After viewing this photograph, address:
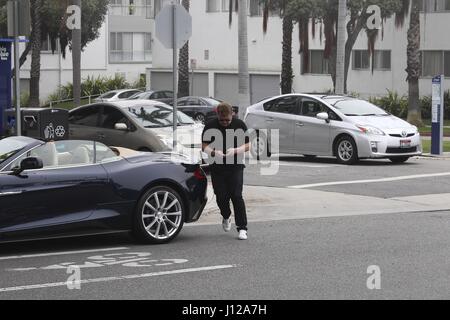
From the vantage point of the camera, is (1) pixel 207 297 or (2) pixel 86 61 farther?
(2) pixel 86 61

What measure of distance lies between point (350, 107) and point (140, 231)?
11194 mm

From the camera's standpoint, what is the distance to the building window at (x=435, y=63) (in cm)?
4078

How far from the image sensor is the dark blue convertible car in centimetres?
1000

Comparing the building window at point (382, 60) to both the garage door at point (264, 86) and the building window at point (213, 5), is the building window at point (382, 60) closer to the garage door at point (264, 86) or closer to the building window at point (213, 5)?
the garage door at point (264, 86)

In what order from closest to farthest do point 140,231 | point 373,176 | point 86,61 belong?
point 140,231
point 373,176
point 86,61

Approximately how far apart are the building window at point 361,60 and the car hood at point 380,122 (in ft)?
75.7

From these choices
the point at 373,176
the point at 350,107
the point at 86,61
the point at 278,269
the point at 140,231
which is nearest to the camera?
the point at 278,269

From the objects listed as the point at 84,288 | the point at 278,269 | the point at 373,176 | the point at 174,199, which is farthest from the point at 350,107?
the point at 84,288

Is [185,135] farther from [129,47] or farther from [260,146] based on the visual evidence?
[129,47]

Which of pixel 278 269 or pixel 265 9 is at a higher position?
pixel 265 9

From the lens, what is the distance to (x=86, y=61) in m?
63.5

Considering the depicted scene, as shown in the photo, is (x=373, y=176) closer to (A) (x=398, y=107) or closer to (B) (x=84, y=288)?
(B) (x=84, y=288)

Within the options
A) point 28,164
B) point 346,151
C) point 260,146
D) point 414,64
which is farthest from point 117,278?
point 414,64

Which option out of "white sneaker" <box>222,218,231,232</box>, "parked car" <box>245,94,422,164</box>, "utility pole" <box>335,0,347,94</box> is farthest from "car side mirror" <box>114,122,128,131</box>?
"utility pole" <box>335,0,347,94</box>
